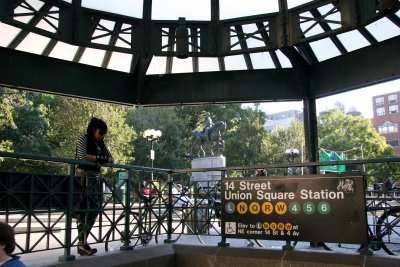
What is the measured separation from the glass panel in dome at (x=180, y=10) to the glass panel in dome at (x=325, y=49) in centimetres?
296

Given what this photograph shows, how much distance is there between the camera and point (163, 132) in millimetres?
50781

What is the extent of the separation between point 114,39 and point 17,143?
29.4m

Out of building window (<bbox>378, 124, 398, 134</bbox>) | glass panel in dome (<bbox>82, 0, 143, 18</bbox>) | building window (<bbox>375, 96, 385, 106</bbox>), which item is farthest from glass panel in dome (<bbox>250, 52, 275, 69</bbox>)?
building window (<bbox>375, 96, 385, 106</bbox>)

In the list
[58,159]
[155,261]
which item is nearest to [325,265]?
[155,261]

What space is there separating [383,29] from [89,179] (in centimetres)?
718

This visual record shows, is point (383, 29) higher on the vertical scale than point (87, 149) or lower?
higher

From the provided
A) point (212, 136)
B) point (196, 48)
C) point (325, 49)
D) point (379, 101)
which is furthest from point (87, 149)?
point (379, 101)

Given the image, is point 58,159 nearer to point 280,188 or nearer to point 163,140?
point 280,188

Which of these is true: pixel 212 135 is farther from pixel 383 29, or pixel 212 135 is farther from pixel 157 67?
pixel 383 29

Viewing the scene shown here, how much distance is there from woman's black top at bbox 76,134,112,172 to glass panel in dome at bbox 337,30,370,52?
6457 mm

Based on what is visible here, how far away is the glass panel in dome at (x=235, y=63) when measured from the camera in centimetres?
1095

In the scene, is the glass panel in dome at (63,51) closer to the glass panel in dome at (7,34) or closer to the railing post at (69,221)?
the glass panel in dome at (7,34)

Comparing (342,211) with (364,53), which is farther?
(364,53)

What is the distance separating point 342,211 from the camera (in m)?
6.43
